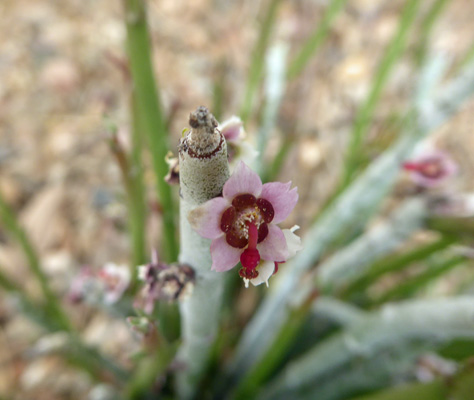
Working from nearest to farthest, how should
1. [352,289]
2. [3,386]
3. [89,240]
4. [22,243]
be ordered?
[22,243] < [352,289] < [3,386] < [89,240]

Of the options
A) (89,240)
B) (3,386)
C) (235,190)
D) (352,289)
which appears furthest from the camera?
(89,240)

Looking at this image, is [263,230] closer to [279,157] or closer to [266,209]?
[266,209]

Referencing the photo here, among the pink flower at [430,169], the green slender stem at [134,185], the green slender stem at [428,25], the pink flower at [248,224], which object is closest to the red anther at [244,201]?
the pink flower at [248,224]

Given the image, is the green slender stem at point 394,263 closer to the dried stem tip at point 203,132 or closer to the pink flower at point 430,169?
the pink flower at point 430,169

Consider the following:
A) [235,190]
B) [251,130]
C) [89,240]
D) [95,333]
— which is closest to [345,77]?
[251,130]

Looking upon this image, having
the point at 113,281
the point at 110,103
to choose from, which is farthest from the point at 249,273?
the point at 110,103

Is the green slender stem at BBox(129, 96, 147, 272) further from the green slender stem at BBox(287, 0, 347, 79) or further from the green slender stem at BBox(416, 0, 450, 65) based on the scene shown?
the green slender stem at BBox(416, 0, 450, 65)

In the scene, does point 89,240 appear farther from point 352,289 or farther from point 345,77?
point 345,77
